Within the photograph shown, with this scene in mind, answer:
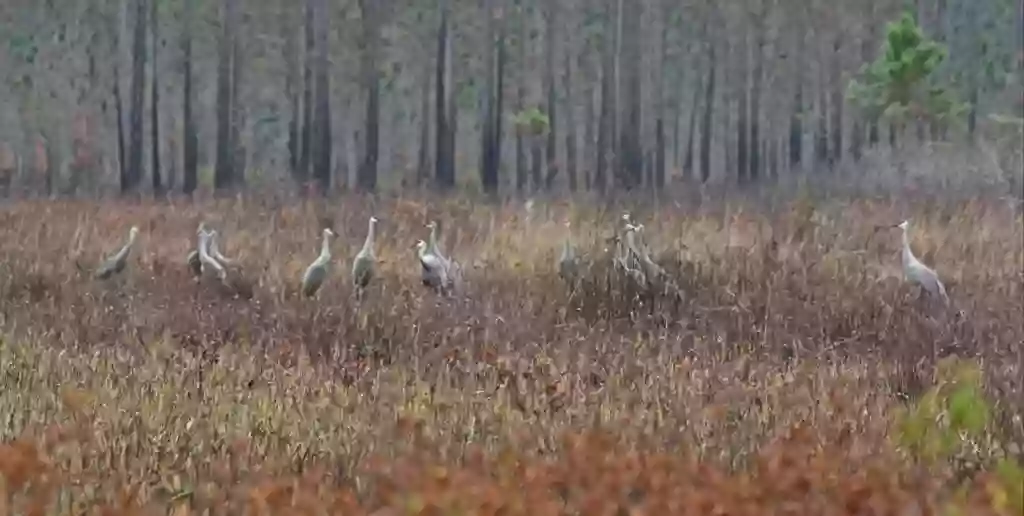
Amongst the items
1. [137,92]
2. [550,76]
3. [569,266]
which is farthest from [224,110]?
[569,266]

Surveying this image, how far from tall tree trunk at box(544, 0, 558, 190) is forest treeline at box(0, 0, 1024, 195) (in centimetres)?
13

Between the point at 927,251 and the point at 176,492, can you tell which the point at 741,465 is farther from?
the point at 927,251

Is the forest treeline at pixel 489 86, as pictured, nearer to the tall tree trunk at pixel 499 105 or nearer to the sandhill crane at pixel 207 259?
the tall tree trunk at pixel 499 105

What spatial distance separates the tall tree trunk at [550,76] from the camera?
1473 inches

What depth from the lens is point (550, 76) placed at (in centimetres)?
3759

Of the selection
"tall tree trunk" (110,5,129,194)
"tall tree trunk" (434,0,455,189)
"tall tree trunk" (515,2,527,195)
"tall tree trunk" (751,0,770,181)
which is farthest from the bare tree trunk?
"tall tree trunk" (110,5,129,194)

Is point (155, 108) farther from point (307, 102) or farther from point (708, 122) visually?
point (708, 122)

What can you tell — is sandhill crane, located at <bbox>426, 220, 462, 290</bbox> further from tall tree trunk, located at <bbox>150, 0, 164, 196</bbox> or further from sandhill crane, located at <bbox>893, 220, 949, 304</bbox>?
tall tree trunk, located at <bbox>150, 0, 164, 196</bbox>

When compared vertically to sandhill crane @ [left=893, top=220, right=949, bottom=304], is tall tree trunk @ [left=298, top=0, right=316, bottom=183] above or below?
above

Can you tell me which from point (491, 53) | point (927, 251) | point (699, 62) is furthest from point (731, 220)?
point (699, 62)

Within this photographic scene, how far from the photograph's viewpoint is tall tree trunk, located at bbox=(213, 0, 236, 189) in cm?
2619

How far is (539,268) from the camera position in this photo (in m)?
11.5

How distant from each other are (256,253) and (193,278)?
192cm

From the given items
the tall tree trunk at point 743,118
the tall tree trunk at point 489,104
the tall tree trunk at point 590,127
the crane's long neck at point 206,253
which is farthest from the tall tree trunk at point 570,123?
the crane's long neck at point 206,253
